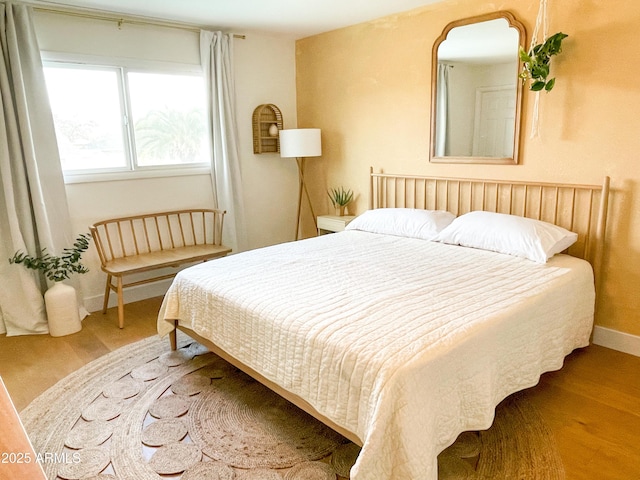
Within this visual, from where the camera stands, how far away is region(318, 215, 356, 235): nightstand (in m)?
4.24

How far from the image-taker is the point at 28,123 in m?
3.21

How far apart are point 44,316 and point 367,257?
2.50 metres

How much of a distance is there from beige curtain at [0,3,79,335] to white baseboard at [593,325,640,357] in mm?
3939

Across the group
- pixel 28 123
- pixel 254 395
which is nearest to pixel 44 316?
pixel 28 123

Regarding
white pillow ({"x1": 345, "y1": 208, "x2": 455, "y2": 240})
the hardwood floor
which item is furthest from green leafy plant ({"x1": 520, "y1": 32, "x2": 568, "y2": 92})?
the hardwood floor

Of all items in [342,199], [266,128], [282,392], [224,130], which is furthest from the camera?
[266,128]

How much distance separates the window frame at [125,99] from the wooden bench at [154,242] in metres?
0.37

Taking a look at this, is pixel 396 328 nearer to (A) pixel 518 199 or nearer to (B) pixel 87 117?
(A) pixel 518 199

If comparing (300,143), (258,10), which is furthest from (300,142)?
(258,10)

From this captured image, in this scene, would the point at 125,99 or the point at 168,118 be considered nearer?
the point at 125,99

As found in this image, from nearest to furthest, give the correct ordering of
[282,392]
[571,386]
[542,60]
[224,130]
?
[282,392] → [571,386] → [542,60] → [224,130]

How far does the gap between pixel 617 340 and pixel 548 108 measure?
1591 mm

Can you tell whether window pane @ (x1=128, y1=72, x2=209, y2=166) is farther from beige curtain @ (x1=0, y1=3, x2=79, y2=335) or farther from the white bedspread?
the white bedspread

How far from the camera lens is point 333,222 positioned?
432 cm
